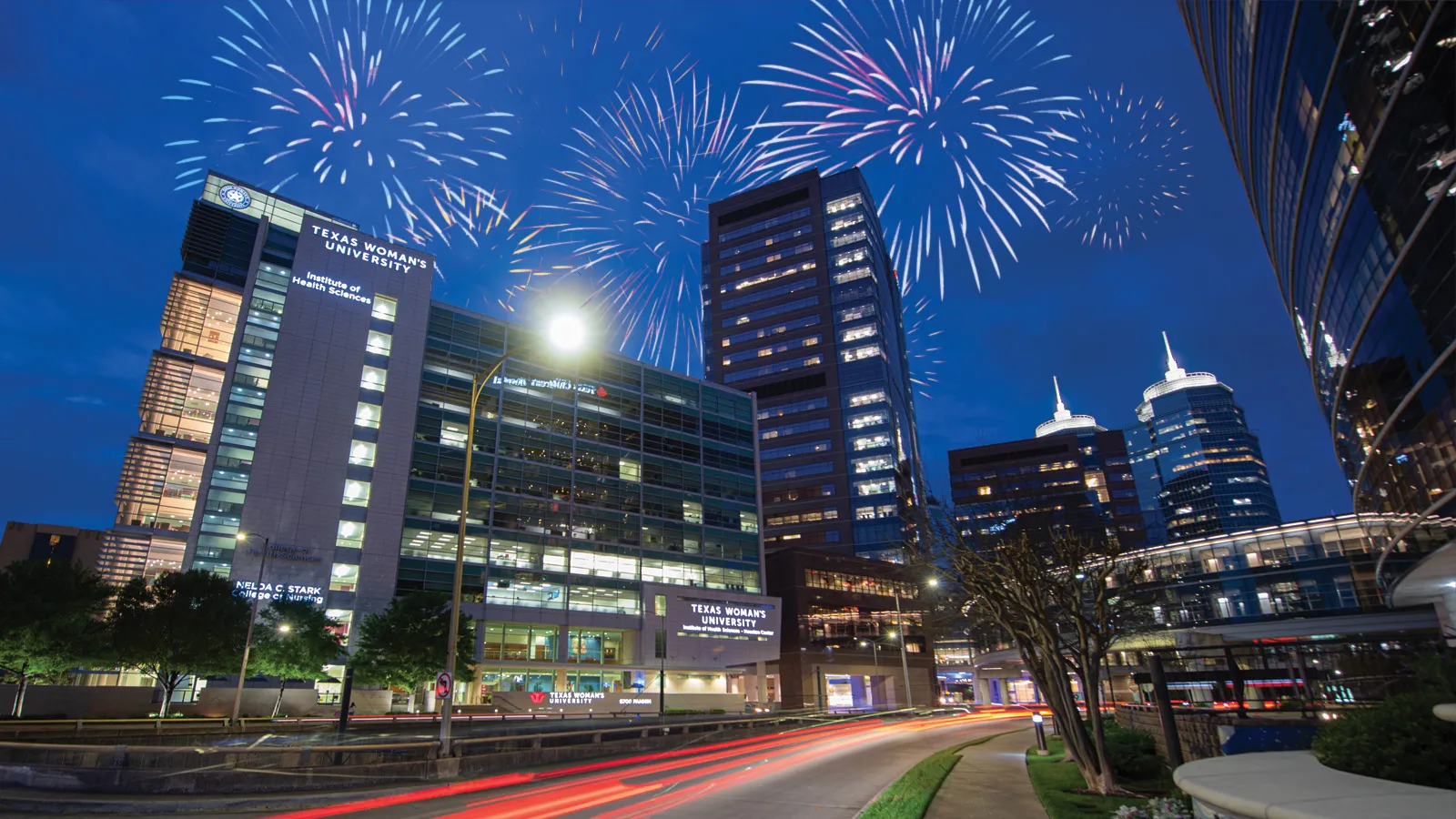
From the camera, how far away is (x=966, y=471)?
595 ft

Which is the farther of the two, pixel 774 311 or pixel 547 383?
pixel 774 311

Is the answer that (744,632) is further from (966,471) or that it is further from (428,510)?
(966,471)

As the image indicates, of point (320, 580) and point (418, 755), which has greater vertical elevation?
point (320, 580)

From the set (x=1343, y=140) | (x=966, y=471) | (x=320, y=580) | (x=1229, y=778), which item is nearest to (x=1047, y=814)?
(x=1229, y=778)

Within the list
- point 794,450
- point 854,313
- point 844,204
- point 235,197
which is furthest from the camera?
point 844,204

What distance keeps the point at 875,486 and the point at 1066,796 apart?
12335 centimetres

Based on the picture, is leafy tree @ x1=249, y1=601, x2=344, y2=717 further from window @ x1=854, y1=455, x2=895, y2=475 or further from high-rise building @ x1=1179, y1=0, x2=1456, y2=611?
window @ x1=854, y1=455, x2=895, y2=475

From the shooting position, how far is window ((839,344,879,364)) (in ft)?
484

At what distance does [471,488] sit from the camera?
7100cm

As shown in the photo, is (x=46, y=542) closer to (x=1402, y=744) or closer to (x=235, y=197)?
(x=235, y=197)

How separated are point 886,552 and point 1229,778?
127821mm

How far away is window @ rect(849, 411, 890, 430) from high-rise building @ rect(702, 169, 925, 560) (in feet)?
0.65

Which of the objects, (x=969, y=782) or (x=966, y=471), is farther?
(x=966, y=471)

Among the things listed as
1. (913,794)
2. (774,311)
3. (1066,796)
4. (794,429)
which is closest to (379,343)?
(913,794)
